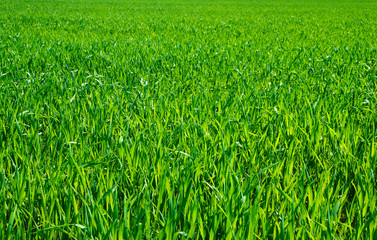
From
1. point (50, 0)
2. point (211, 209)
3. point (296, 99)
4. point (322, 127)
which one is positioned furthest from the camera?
point (50, 0)

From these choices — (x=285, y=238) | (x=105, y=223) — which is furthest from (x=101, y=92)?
(x=285, y=238)

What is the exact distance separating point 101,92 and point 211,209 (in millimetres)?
2072

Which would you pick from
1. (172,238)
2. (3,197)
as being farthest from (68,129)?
(172,238)

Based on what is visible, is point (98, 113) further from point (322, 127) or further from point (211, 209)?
point (322, 127)

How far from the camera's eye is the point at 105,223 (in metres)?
1.06

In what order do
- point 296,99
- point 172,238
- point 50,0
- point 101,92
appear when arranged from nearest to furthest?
point 172,238, point 296,99, point 101,92, point 50,0

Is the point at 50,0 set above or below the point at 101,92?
above

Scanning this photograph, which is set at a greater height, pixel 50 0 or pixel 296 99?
pixel 50 0

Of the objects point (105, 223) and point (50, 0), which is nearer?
point (105, 223)

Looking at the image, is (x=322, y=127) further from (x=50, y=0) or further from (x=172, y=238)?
(x=50, y=0)

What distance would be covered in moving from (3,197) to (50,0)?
2914cm

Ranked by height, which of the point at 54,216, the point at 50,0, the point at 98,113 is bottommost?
the point at 54,216

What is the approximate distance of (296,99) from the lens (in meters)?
2.76

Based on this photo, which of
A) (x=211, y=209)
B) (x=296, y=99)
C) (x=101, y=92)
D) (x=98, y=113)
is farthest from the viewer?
(x=101, y=92)
